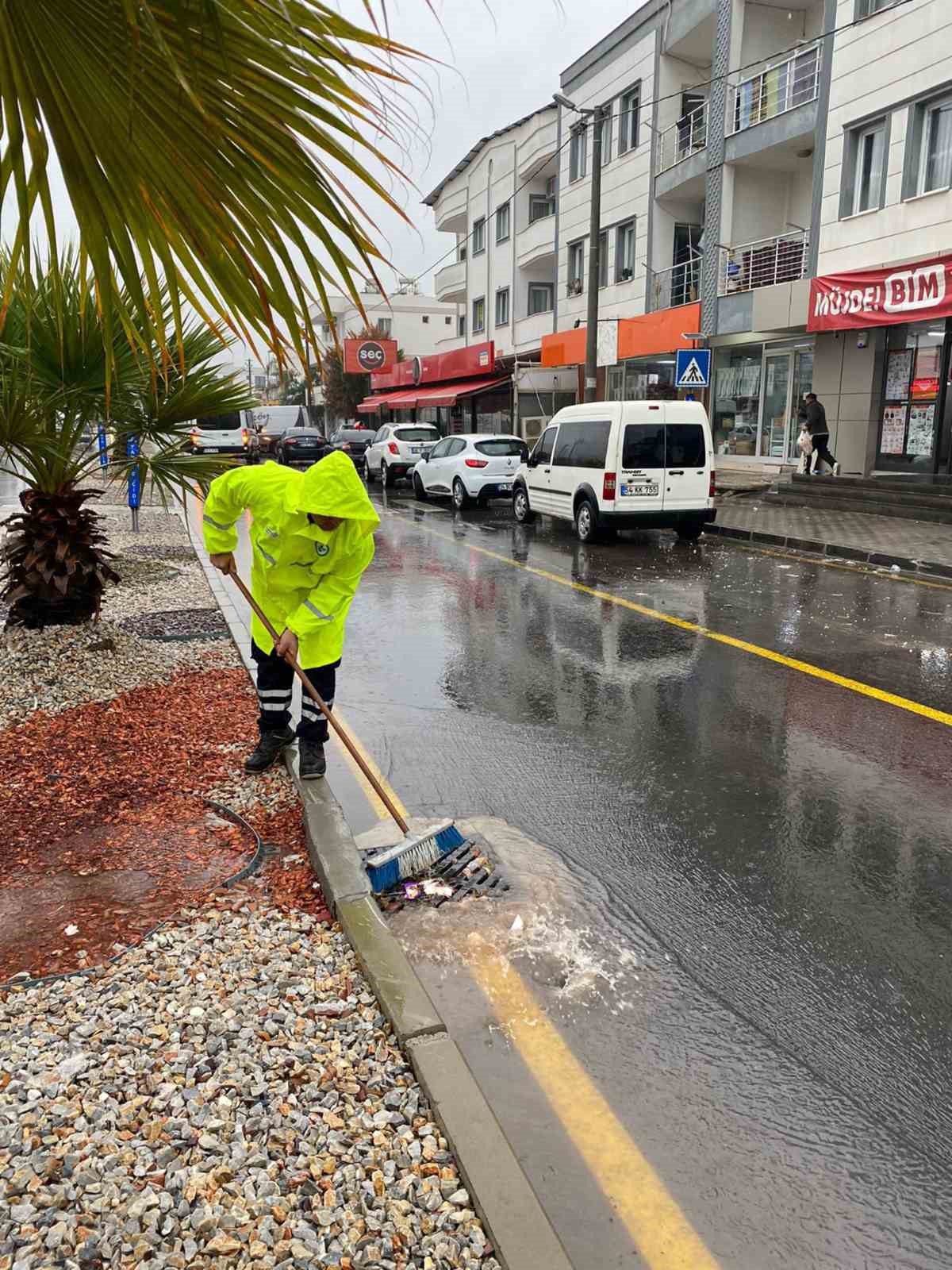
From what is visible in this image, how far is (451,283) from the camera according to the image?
4259cm

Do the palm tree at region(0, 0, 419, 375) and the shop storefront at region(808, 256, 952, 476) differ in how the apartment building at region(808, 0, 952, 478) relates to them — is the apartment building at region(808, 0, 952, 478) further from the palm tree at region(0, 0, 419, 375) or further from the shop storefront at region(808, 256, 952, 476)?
the palm tree at region(0, 0, 419, 375)

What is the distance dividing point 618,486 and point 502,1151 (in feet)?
39.4

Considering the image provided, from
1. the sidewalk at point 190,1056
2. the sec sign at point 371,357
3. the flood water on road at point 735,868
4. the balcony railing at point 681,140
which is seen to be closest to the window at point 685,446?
the flood water on road at point 735,868

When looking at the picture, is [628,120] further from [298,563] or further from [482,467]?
[298,563]

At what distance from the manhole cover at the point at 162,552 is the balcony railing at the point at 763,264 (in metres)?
13.5

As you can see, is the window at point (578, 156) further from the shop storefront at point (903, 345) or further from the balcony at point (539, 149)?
the shop storefront at point (903, 345)

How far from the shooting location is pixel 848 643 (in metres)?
8.20

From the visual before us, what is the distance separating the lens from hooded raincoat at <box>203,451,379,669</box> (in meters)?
4.63

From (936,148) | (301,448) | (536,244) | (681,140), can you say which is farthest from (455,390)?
(936,148)

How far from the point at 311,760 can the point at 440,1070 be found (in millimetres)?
2444

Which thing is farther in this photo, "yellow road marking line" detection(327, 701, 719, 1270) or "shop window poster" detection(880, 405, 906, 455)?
"shop window poster" detection(880, 405, 906, 455)

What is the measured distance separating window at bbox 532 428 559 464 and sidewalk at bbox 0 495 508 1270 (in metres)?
11.3

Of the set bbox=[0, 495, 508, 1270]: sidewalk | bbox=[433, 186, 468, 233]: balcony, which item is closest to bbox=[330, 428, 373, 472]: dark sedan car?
bbox=[433, 186, 468, 233]: balcony

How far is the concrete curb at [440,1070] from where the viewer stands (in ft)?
6.88
